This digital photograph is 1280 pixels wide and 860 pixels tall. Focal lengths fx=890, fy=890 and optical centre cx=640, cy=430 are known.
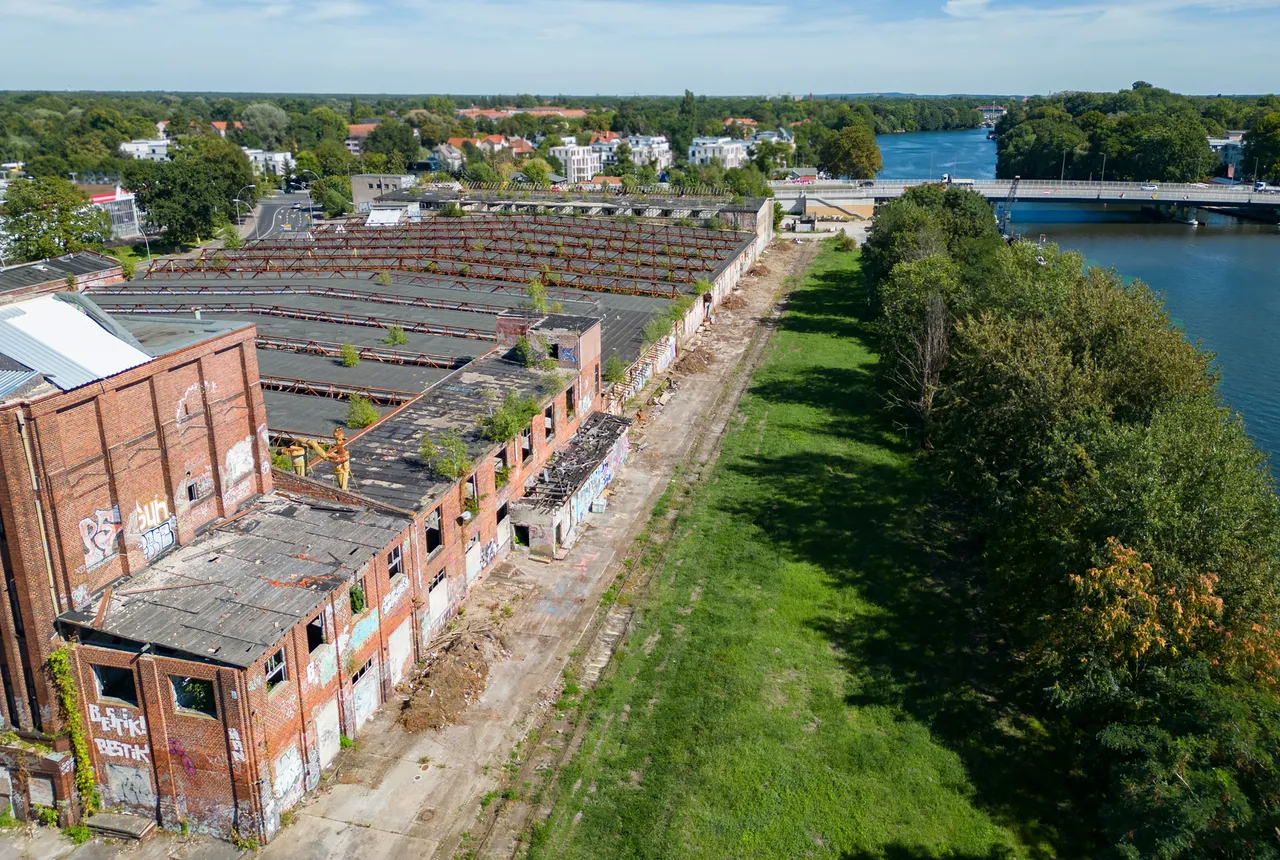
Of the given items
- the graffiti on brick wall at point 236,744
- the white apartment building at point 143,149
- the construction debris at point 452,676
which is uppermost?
the white apartment building at point 143,149

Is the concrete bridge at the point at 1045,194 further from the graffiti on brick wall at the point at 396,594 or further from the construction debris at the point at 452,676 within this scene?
the graffiti on brick wall at the point at 396,594

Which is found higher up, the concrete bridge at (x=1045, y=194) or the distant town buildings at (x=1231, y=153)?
the distant town buildings at (x=1231, y=153)

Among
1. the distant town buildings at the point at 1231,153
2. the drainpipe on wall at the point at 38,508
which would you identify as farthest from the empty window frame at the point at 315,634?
the distant town buildings at the point at 1231,153

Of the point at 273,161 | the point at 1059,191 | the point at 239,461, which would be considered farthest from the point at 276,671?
the point at 273,161

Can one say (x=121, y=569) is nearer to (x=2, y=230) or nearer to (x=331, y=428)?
(x=331, y=428)

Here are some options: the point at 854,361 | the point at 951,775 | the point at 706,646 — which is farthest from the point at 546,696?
the point at 854,361

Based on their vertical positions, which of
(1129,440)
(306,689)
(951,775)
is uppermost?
(1129,440)
